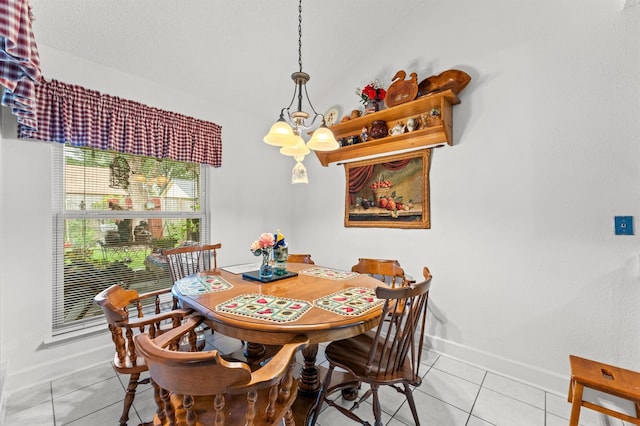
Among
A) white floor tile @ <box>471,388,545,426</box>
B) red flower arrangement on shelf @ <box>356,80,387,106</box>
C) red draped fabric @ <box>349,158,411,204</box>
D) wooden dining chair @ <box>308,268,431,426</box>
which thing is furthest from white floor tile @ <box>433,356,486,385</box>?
red flower arrangement on shelf @ <box>356,80,387,106</box>

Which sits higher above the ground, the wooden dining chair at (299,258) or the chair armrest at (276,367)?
the wooden dining chair at (299,258)

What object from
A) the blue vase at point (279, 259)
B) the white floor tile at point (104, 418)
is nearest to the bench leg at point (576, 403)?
the blue vase at point (279, 259)

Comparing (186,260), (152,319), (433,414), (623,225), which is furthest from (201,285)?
(623,225)

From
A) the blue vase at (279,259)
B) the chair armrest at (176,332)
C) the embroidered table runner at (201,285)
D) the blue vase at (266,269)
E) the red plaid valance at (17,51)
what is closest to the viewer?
the red plaid valance at (17,51)

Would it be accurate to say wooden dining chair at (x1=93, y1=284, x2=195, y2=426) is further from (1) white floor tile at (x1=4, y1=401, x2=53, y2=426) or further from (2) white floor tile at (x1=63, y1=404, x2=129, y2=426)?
(1) white floor tile at (x1=4, y1=401, x2=53, y2=426)

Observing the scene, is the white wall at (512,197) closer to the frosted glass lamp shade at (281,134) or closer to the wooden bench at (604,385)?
the wooden bench at (604,385)

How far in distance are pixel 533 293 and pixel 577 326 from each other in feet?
0.98

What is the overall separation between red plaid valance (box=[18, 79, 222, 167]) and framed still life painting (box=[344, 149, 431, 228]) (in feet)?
5.28

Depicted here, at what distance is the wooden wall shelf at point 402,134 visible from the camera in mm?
2340

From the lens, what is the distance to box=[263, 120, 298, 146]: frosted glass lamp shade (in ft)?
5.75

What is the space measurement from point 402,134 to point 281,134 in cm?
137

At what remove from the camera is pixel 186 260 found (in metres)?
2.61

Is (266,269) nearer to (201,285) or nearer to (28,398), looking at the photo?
(201,285)

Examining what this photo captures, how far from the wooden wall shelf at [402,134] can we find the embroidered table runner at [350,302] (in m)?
1.55
